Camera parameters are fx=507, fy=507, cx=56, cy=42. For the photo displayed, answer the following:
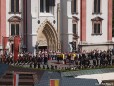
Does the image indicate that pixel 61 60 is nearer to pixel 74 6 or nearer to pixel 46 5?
pixel 46 5

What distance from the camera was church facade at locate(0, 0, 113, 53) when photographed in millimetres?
55625

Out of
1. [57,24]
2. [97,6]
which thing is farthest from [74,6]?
[57,24]

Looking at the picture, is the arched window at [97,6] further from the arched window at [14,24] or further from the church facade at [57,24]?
the arched window at [14,24]

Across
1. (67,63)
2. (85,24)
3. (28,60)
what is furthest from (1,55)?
(85,24)

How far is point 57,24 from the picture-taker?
192 feet

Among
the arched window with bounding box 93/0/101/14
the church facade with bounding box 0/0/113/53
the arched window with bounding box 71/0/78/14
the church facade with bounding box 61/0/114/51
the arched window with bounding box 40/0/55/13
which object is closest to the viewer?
the church facade with bounding box 0/0/113/53

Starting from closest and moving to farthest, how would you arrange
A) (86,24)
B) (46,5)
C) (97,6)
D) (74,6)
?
(46,5) < (74,6) < (86,24) < (97,6)

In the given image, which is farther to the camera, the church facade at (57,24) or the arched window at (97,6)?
the arched window at (97,6)

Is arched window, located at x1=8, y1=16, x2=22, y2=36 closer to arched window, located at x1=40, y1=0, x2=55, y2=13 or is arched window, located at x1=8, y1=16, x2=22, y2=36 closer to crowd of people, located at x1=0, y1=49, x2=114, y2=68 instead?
arched window, located at x1=40, y1=0, x2=55, y2=13

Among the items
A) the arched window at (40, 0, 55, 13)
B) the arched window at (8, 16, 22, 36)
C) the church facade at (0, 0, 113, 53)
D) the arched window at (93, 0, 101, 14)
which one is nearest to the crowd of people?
the church facade at (0, 0, 113, 53)

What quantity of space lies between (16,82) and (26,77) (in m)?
6.13

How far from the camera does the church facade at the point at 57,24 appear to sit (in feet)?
182

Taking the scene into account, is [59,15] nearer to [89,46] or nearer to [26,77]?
[89,46]

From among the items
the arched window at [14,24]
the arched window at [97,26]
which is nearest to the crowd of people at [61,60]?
the arched window at [14,24]
